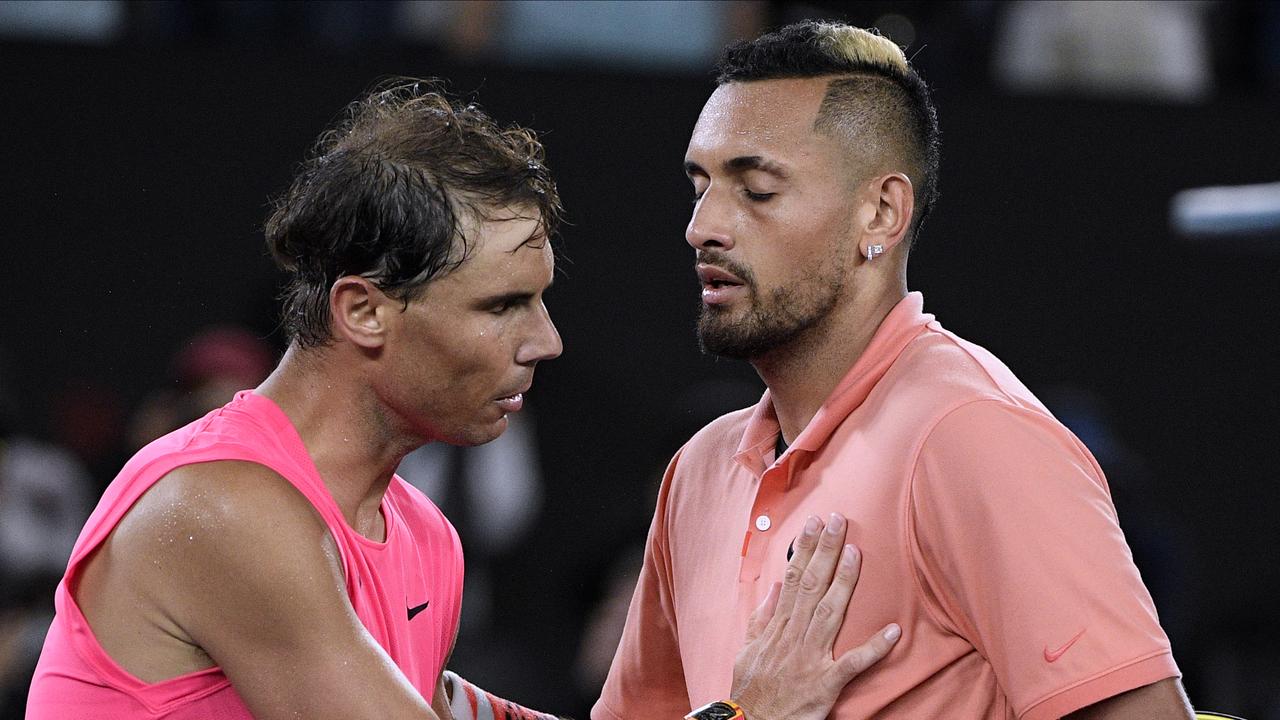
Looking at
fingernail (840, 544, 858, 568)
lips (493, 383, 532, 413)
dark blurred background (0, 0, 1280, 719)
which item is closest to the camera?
fingernail (840, 544, 858, 568)

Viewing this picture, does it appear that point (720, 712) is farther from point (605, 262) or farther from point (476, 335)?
point (605, 262)

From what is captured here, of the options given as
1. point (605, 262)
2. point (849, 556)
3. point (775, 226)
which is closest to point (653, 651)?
point (849, 556)

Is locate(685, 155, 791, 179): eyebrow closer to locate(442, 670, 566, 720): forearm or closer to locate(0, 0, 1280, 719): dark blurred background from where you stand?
locate(442, 670, 566, 720): forearm

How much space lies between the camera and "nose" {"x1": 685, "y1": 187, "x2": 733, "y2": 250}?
8.70 ft

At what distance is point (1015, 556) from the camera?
2188 millimetres

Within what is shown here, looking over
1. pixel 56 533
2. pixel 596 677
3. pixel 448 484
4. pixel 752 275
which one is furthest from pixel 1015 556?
pixel 56 533

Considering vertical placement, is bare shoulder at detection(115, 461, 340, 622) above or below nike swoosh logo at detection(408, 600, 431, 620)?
above

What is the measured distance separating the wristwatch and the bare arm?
51cm

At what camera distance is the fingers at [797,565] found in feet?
7.97

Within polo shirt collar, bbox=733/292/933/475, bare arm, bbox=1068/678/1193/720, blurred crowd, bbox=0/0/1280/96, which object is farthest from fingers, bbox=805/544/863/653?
blurred crowd, bbox=0/0/1280/96

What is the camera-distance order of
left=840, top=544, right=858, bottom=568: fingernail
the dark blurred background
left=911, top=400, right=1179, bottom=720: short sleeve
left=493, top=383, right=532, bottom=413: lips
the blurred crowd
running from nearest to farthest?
1. left=911, top=400, right=1179, bottom=720: short sleeve
2. left=840, top=544, right=858, bottom=568: fingernail
3. left=493, top=383, right=532, bottom=413: lips
4. the dark blurred background
5. the blurred crowd

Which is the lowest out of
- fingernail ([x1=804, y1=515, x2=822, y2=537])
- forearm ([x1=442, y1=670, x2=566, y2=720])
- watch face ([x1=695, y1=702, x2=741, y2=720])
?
forearm ([x1=442, y1=670, x2=566, y2=720])

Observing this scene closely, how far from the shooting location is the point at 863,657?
7.66 ft

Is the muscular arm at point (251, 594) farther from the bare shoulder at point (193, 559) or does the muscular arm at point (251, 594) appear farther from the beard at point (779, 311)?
the beard at point (779, 311)
